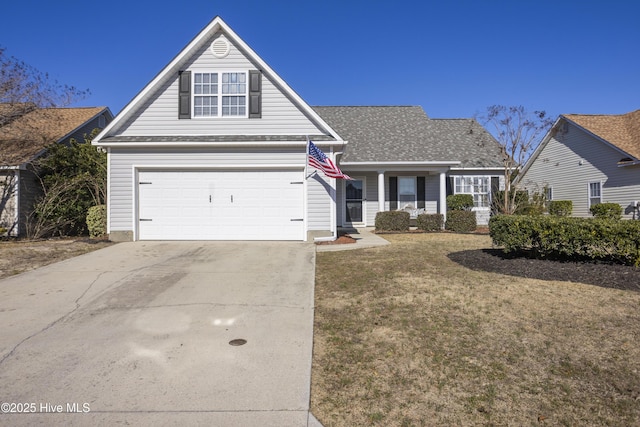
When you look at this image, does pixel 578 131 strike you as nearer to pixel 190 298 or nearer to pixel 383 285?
pixel 383 285

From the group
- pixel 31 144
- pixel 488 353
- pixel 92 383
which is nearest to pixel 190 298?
pixel 92 383

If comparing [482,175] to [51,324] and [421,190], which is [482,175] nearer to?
[421,190]

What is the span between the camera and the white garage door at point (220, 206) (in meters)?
12.2

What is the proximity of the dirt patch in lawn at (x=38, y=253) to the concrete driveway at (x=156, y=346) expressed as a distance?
0.80m

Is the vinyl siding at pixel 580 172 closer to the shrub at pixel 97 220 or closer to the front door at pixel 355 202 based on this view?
the front door at pixel 355 202

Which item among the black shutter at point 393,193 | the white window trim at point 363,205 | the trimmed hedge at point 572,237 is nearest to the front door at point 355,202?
the white window trim at point 363,205

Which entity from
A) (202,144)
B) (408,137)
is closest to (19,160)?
(202,144)

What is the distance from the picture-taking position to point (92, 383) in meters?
3.73

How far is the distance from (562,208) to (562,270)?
14.2 meters

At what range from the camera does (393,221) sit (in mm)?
15867

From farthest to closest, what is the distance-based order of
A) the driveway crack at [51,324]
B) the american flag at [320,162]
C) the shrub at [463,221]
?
the shrub at [463,221], the american flag at [320,162], the driveway crack at [51,324]

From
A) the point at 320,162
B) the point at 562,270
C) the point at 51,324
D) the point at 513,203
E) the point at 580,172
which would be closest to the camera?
the point at 51,324

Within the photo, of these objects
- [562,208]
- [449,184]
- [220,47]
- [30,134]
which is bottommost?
[562,208]

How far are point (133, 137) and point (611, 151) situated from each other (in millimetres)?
19624
